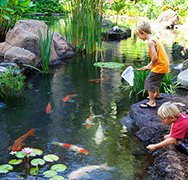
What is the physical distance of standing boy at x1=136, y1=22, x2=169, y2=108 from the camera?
367cm

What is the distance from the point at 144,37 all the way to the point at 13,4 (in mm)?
5896

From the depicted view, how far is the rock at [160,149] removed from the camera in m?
2.42

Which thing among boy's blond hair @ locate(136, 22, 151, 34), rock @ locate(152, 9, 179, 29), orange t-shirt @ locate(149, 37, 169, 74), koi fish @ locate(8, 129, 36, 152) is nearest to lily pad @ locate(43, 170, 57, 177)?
koi fish @ locate(8, 129, 36, 152)

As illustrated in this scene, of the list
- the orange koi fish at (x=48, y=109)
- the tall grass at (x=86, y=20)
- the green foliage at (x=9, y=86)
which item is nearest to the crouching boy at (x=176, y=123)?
the orange koi fish at (x=48, y=109)

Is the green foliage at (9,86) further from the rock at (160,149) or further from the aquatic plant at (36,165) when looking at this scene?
the rock at (160,149)

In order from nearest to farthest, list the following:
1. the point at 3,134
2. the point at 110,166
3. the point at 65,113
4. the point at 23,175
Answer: the point at 23,175, the point at 110,166, the point at 3,134, the point at 65,113

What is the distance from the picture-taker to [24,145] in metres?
3.17

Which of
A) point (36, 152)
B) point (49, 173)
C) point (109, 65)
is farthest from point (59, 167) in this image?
point (109, 65)

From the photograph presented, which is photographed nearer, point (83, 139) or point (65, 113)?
point (83, 139)

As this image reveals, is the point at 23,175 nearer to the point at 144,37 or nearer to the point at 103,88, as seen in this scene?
the point at 144,37

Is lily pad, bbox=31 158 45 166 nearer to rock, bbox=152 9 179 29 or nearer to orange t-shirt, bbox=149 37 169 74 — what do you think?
orange t-shirt, bbox=149 37 169 74

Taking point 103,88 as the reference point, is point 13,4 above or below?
above

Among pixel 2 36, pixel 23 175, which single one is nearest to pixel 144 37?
pixel 23 175

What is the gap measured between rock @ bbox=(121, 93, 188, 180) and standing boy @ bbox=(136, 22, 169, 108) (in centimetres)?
21
